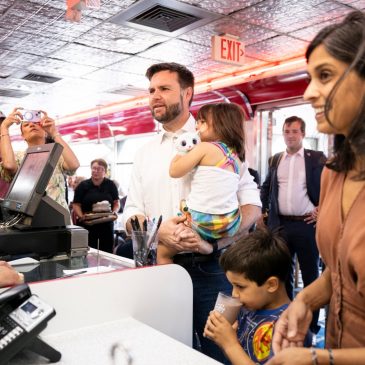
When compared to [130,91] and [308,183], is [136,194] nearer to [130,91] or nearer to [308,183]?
[308,183]

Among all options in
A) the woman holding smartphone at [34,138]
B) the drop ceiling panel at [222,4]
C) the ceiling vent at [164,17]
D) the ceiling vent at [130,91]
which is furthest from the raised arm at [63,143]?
the ceiling vent at [130,91]

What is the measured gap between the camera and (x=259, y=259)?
1.62 m

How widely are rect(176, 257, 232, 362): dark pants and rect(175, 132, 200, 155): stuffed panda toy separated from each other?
0.51 meters

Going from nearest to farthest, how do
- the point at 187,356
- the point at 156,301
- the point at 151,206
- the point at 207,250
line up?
1. the point at 187,356
2. the point at 156,301
3. the point at 207,250
4. the point at 151,206

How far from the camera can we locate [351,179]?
1.12 meters

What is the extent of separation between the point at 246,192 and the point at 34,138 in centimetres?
153

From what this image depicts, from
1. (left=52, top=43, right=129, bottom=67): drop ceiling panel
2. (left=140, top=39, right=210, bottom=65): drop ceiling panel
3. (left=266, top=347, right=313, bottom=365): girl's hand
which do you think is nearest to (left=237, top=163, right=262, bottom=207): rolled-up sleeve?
(left=266, top=347, right=313, bottom=365): girl's hand

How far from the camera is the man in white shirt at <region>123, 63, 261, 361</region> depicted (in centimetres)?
192

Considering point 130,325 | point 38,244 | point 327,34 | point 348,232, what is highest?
point 327,34

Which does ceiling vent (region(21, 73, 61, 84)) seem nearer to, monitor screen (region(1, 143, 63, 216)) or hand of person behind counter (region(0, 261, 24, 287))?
monitor screen (region(1, 143, 63, 216))

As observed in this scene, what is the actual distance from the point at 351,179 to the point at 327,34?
365 millimetres

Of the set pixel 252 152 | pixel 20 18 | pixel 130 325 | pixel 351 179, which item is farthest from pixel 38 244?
pixel 252 152

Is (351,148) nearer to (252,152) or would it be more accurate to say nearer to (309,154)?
(309,154)

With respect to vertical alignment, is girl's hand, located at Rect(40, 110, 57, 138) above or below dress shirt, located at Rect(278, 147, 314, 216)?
above
